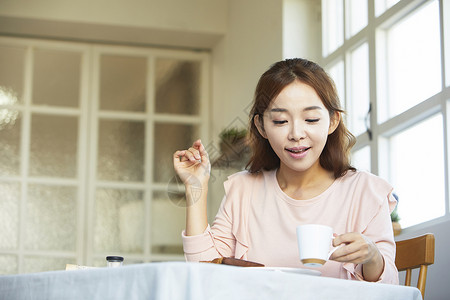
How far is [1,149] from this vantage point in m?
4.39

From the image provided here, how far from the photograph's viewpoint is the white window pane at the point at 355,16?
3.16 metres

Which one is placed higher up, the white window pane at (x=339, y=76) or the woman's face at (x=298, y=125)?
the white window pane at (x=339, y=76)

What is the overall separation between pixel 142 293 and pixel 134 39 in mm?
3730

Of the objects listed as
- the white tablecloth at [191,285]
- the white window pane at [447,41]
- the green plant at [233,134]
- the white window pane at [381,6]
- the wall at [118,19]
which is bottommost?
the white tablecloth at [191,285]

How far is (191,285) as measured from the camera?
95cm

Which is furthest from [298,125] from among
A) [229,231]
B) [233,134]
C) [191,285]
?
[233,134]

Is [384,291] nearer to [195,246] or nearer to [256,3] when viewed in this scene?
[195,246]

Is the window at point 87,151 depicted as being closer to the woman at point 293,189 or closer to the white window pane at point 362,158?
the white window pane at point 362,158

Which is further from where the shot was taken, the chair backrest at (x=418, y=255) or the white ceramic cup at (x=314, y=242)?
the chair backrest at (x=418, y=255)

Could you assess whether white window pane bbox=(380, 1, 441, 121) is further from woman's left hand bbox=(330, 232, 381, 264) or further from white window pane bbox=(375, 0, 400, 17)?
woman's left hand bbox=(330, 232, 381, 264)

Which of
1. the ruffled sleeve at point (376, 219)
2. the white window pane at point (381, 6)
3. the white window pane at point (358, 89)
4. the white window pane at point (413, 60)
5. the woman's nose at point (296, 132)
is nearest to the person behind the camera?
the ruffled sleeve at point (376, 219)

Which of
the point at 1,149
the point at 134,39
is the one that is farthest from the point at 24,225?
the point at 134,39

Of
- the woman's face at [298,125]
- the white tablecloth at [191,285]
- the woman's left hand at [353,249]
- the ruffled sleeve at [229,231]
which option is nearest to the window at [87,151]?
the ruffled sleeve at [229,231]

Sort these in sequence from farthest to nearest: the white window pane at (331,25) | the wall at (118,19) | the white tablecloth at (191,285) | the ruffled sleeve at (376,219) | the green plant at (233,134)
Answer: the wall at (118,19), the green plant at (233,134), the white window pane at (331,25), the ruffled sleeve at (376,219), the white tablecloth at (191,285)
